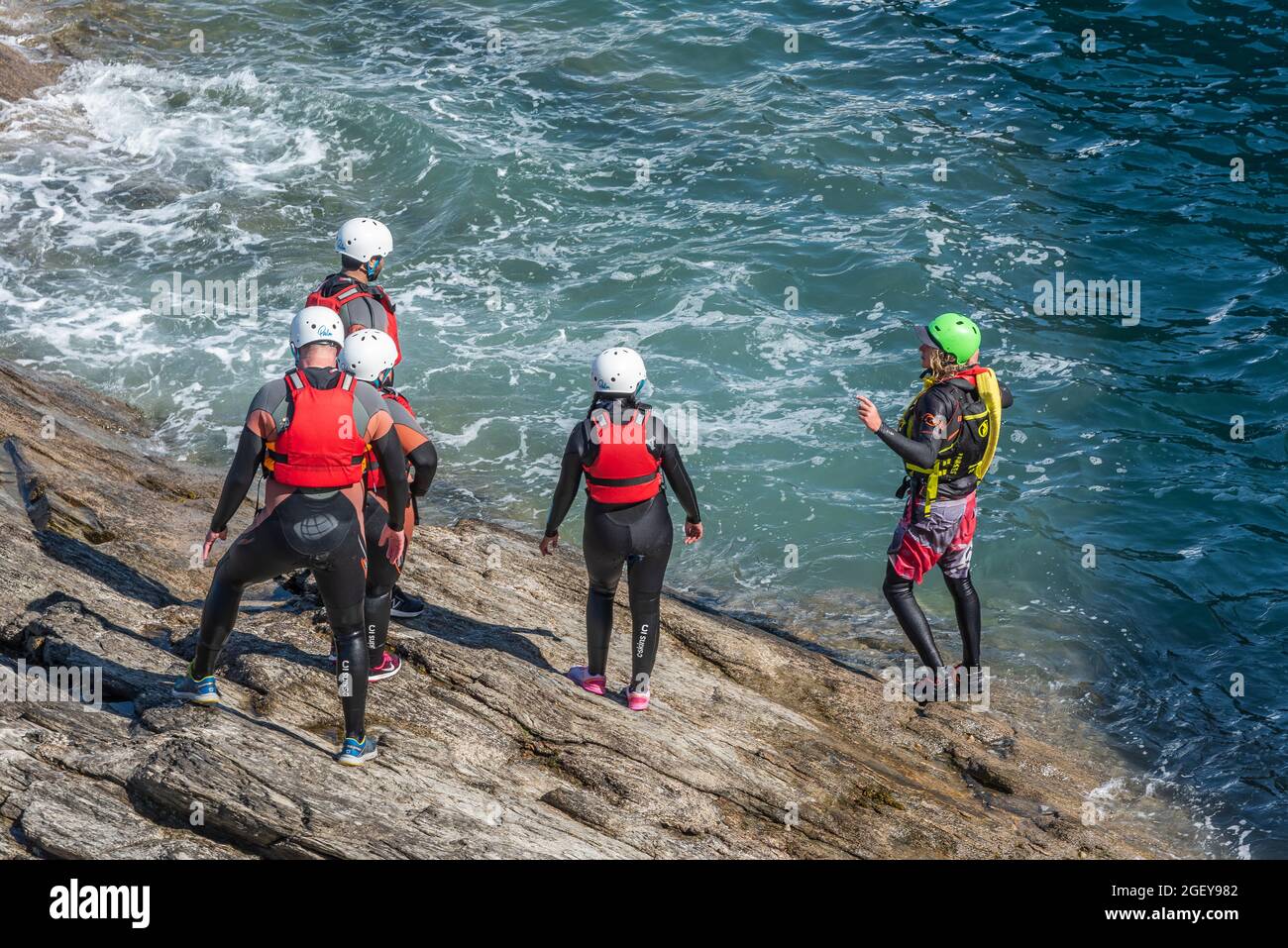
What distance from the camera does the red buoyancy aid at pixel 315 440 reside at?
24.7 ft

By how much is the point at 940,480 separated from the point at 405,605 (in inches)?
176

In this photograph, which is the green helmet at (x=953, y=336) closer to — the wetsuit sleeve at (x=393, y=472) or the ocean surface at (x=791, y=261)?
the ocean surface at (x=791, y=261)

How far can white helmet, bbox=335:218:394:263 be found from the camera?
33.1 feet

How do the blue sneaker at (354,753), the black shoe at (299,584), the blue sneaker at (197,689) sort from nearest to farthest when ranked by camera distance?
the blue sneaker at (354,753), the blue sneaker at (197,689), the black shoe at (299,584)

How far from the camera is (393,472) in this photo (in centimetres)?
811

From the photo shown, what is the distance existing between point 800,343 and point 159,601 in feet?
35.8

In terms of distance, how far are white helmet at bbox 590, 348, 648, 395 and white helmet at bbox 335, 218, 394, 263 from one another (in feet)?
8.75

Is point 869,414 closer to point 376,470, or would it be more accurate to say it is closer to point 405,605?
point 376,470

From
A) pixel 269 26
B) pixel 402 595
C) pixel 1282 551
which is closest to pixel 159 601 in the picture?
pixel 402 595

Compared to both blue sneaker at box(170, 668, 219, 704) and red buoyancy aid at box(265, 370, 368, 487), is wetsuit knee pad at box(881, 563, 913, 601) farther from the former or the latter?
blue sneaker at box(170, 668, 219, 704)

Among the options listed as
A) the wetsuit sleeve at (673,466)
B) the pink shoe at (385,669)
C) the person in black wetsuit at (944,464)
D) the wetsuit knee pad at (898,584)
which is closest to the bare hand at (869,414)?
the person in black wetsuit at (944,464)

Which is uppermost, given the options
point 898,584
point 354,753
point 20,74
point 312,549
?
point 20,74

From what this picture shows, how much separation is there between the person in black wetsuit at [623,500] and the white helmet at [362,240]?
264 centimetres

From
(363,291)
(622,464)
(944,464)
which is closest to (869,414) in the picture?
(944,464)
